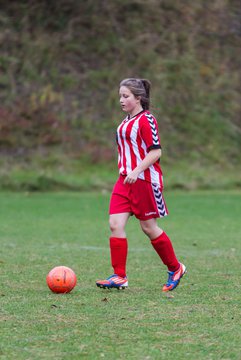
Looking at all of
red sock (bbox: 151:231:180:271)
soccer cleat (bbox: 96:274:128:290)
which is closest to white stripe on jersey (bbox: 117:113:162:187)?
red sock (bbox: 151:231:180:271)

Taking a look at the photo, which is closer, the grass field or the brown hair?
the grass field

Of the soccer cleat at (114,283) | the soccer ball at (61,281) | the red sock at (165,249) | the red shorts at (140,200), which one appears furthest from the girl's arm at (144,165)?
the soccer ball at (61,281)

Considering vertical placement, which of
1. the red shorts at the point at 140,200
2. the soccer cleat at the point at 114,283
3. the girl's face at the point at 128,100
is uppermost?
the girl's face at the point at 128,100

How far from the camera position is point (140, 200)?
7.19m

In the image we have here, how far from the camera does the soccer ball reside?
6801 mm

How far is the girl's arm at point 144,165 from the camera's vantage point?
7070 millimetres

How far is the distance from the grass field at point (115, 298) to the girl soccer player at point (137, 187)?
277mm

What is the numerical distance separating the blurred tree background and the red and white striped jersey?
12.5 metres

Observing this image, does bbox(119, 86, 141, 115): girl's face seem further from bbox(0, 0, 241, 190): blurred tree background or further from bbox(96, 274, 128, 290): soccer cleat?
bbox(0, 0, 241, 190): blurred tree background

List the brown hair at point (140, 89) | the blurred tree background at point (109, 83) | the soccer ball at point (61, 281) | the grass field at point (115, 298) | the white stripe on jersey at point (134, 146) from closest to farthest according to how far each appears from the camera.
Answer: the grass field at point (115, 298) → the soccer ball at point (61, 281) → the white stripe on jersey at point (134, 146) → the brown hair at point (140, 89) → the blurred tree background at point (109, 83)

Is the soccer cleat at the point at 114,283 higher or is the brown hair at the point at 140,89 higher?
the brown hair at the point at 140,89

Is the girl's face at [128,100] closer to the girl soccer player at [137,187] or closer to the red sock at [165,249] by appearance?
the girl soccer player at [137,187]

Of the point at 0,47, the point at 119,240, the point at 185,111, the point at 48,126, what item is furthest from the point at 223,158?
the point at 119,240

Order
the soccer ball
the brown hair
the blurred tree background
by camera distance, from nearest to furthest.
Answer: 1. the soccer ball
2. the brown hair
3. the blurred tree background
